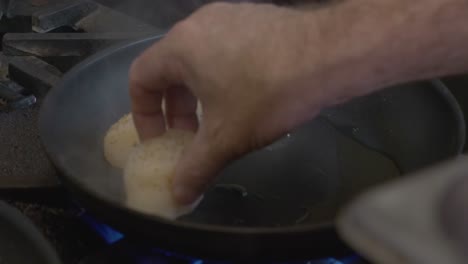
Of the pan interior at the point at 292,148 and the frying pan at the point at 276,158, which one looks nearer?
the frying pan at the point at 276,158

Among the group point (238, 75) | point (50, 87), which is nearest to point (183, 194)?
point (238, 75)

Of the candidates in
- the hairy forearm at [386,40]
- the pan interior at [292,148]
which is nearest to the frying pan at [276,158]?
the pan interior at [292,148]

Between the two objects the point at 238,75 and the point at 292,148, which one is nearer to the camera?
the point at 238,75

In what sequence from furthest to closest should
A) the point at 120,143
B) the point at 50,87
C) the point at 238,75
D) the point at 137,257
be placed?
1. the point at 50,87
2. the point at 120,143
3. the point at 137,257
4. the point at 238,75

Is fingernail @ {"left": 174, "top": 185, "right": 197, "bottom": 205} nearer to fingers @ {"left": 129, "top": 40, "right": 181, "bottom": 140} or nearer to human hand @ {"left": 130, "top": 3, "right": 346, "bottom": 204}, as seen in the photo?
human hand @ {"left": 130, "top": 3, "right": 346, "bottom": 204}

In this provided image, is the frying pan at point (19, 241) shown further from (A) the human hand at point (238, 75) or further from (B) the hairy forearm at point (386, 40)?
(B) the hairy forearm at point (386, 40)

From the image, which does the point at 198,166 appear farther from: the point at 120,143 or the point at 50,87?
the point at 50,87
